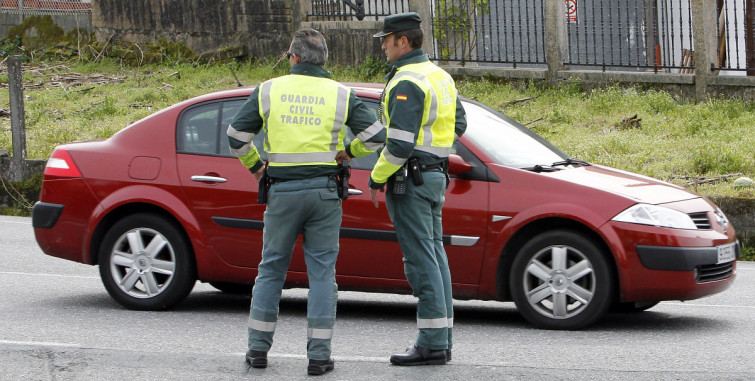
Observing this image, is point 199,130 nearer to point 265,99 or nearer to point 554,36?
point 265,99

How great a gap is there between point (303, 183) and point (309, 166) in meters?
0.09

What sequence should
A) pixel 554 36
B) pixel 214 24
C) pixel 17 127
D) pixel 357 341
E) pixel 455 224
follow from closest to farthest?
pixel 357 341 < pixel 455 224 < pixel 17 127 < pixel 554 36 < pixel 214 24

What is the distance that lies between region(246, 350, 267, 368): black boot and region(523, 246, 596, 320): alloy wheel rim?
1819 mm

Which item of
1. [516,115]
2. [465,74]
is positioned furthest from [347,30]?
[516,115]

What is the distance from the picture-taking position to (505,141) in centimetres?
718

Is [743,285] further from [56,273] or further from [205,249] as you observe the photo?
[56,273]

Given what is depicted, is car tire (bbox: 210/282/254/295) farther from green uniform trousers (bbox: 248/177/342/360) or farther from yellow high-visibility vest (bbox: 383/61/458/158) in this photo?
yellow high-visibility vest (bbox: 383/61/458/158)

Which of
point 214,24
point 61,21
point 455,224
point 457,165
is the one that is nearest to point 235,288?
point 455,224

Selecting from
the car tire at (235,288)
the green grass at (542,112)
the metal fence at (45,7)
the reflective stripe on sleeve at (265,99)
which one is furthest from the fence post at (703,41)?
the metal fence at (45,7)

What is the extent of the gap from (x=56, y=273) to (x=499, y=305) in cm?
386

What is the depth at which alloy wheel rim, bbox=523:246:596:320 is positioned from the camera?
6.54 meters

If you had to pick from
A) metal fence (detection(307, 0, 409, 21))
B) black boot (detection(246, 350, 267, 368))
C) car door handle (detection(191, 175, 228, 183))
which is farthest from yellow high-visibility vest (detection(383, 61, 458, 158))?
metal fence (detection(307, 0, 409, 21))

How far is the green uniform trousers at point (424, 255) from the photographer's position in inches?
→ 222

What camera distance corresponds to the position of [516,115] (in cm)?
1504
